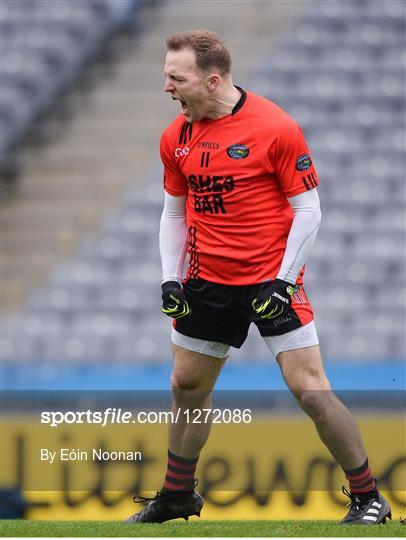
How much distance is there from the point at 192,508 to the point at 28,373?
4737 mm

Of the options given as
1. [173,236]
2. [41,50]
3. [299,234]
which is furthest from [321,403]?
[41,50]

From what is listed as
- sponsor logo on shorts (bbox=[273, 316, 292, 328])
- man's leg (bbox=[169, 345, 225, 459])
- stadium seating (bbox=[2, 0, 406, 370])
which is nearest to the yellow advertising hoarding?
man's leg (bbox=[169, 345, 225, 459])

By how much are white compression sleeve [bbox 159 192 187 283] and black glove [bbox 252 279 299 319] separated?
40 centimetres

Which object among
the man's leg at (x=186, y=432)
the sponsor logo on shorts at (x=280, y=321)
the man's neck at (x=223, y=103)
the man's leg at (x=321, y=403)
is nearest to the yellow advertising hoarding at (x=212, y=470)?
the man's leg at (x=186, y=432)

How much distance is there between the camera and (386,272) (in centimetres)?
998

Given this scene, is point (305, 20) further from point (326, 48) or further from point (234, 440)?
point (234, 440)

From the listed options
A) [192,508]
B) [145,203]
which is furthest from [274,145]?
[145,203]

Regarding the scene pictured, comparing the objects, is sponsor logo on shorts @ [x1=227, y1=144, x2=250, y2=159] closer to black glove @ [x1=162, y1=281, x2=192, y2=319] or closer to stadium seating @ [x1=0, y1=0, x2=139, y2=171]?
black glove @ [x1=162, y1=281, x2=192, y2=319]

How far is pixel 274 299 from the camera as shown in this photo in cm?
407

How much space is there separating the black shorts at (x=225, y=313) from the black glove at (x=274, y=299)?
7cm

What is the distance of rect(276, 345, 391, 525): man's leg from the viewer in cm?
417

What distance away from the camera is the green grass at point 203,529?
4148mm

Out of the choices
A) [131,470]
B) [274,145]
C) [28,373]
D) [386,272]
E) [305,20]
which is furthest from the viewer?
[305,20]

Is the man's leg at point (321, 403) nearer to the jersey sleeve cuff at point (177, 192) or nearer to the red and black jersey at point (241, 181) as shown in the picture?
the red and black jersey at point (241, 181)
